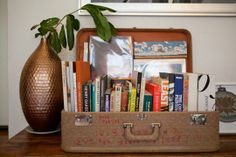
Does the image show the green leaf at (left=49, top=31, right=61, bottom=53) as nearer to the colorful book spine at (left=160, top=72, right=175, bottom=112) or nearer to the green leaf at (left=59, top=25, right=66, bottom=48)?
the green leaf at (left=59, top=25, right=66, bottom=48)

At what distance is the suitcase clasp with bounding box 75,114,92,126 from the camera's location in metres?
0.79

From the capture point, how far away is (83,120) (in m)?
0.79

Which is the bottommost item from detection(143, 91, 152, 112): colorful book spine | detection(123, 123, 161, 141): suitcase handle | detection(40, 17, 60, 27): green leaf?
detection(123, 123, 161, 141): suitcase handle

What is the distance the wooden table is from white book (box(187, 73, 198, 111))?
163 mm

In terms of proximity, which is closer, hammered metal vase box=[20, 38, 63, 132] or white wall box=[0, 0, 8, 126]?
hammered metal vase box=[20, 38, 63, 132]

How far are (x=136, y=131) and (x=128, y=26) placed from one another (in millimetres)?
570

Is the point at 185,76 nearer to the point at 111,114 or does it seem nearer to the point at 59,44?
the point at 111,114

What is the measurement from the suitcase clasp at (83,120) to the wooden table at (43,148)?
0.33ft

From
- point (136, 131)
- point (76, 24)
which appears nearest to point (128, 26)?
point (76, 24)

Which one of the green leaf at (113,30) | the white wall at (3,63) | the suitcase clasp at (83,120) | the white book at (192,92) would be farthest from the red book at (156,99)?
the white wall at (3,63)

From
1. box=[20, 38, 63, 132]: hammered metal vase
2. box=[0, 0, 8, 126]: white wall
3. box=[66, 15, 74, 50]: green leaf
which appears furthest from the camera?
box=[0, 0, 8, 126]: white wall

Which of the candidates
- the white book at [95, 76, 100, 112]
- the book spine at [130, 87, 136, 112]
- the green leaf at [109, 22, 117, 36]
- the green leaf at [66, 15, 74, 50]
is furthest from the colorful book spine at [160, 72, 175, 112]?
the green leaf at [66, 15, 74, 50]

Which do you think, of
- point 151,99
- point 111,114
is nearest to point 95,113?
point 111,114

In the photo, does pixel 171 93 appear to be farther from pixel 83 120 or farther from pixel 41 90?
pixel 41 90
